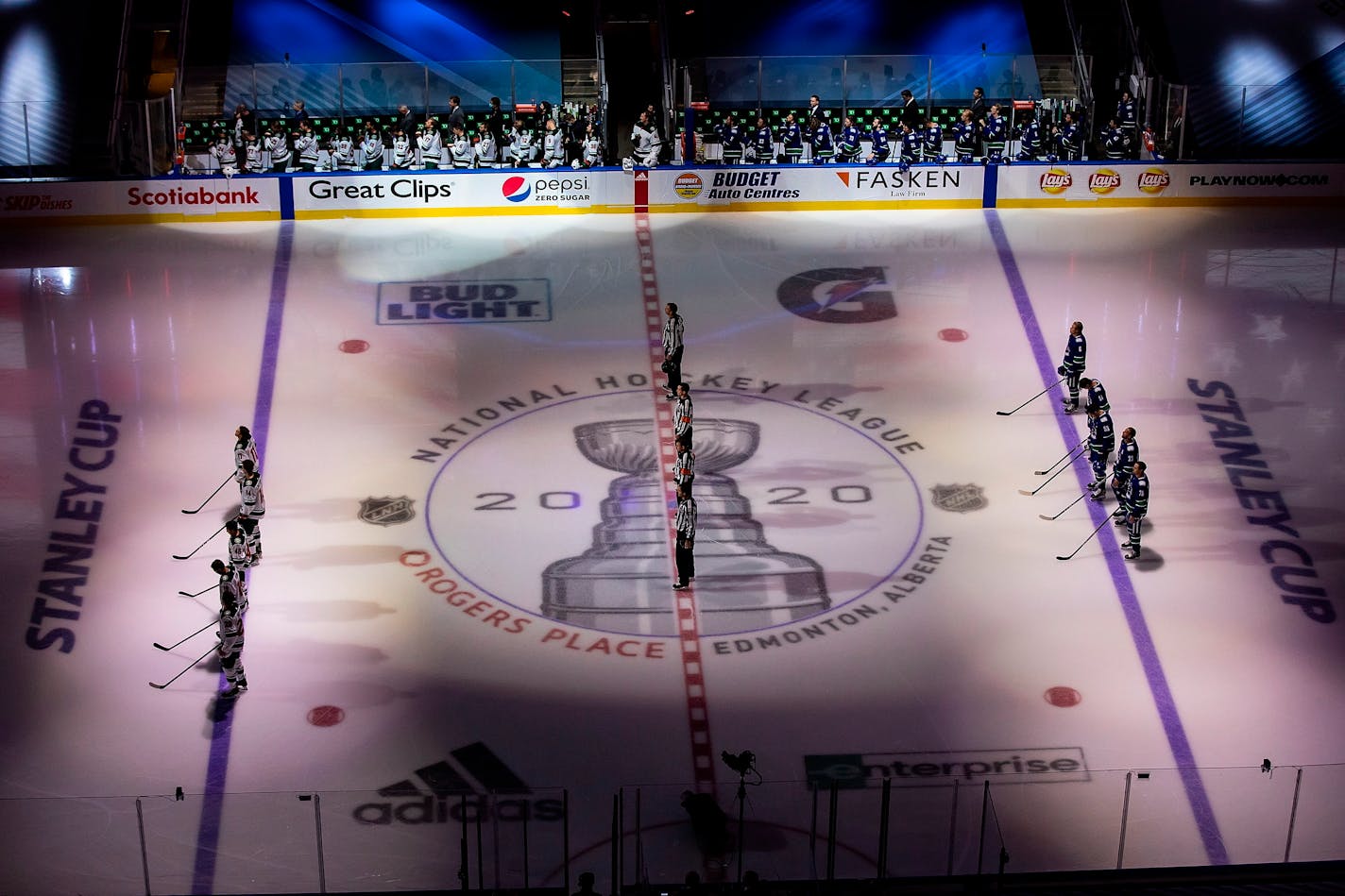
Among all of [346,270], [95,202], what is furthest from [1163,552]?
[95,202]

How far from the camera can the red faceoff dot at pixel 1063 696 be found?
15930 mm

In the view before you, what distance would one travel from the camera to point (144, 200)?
82.8ft

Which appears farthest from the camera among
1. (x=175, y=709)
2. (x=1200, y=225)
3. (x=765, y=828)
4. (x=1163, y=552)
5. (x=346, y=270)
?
(x=1200, y=225)

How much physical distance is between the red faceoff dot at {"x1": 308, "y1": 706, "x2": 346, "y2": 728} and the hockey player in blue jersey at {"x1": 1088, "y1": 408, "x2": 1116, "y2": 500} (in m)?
8.05

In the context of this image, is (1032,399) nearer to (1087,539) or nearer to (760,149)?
(1087,539)

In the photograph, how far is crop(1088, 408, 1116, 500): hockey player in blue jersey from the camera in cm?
1872

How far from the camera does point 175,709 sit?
15.7 m

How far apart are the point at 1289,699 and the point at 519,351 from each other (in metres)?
9.93

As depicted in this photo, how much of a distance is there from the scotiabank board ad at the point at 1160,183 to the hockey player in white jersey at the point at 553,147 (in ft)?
20.4

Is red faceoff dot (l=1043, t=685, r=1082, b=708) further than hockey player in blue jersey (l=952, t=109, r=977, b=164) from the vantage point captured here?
No

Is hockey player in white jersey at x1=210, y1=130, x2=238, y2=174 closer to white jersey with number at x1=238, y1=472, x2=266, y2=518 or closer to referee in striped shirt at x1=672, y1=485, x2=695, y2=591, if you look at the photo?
white jersey with number at x1=238, y1=472, x2=266, y2=518

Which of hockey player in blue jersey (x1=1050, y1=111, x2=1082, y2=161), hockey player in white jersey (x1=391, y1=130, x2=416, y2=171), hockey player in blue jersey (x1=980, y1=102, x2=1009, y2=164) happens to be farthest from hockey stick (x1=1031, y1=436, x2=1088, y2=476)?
hockey player in white jersey (x1=391, y1=130, x2=416, y2=171)

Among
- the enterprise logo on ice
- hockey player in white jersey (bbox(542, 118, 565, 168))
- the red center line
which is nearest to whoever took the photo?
the enterprise logo on ice

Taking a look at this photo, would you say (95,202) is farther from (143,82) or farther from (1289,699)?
(1289,699)
